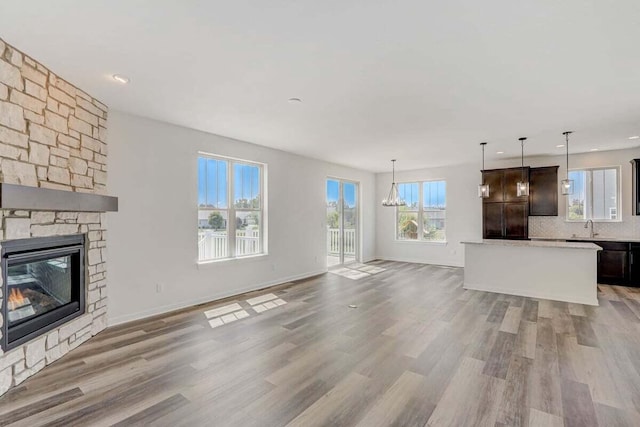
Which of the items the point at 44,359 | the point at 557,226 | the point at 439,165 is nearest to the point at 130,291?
the point at 44,359

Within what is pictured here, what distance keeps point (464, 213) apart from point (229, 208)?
6083mm

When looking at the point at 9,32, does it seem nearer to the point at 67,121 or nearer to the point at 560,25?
the point at 67,121

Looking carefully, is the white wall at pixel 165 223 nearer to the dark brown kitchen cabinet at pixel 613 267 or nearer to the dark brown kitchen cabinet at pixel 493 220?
the dark brown kitchen cabinet at pixel 493 220

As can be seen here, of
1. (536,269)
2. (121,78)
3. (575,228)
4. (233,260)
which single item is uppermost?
(121,78)

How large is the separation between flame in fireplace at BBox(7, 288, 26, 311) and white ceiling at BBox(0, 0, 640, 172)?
211cm

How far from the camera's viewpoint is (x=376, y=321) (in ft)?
13.4

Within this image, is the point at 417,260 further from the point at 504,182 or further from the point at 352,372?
the point at 352,372

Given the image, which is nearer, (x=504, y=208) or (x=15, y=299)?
(x=15, y=299)

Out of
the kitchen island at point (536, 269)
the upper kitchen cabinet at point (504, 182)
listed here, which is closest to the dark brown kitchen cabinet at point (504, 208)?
the upper kitchen cabinet at point (504, 182)

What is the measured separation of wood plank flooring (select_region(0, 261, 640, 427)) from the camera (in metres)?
2.18

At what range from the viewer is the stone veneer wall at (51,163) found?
103 inches

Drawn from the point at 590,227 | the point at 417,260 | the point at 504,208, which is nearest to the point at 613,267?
the point at 590,227

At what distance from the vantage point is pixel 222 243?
217 inches

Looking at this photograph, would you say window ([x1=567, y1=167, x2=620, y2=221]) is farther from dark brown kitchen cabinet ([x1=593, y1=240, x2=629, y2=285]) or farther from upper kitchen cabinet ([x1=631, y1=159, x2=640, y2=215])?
dark brown kitchen cabinet ([x1=593, y1=240, x2=629, y2=285])
